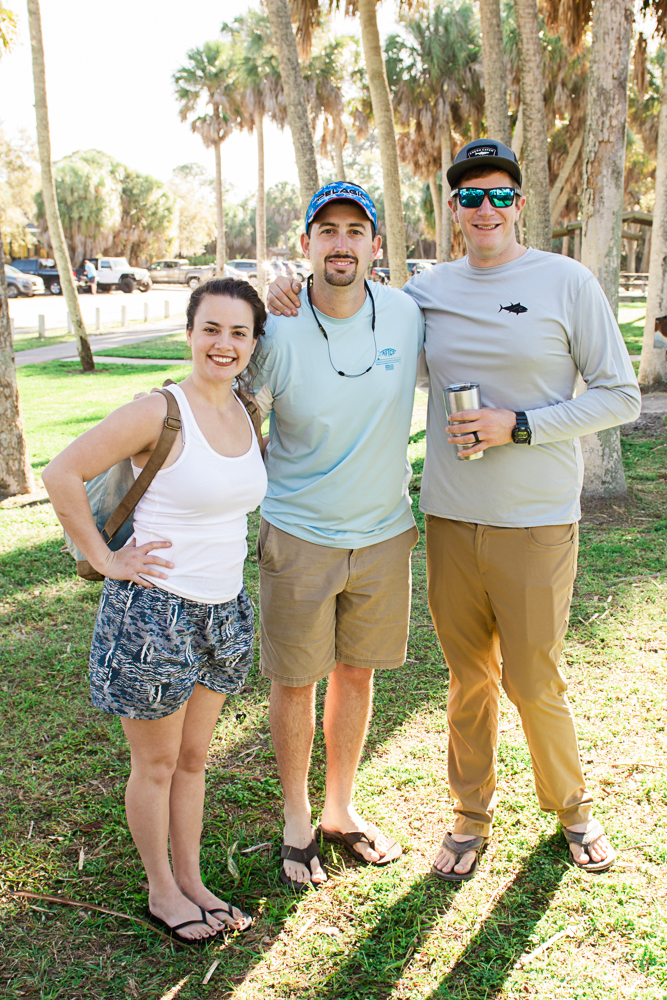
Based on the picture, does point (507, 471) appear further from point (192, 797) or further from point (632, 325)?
point (632, 325)

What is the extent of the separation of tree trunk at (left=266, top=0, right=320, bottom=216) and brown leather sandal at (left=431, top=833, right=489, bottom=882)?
6.54m

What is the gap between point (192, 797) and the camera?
8.20 feet

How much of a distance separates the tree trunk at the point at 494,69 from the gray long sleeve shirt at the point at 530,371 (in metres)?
6.95

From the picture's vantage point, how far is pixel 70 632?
472 centimetres

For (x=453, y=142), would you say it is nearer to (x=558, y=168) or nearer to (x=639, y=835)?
(x=558, y=168)

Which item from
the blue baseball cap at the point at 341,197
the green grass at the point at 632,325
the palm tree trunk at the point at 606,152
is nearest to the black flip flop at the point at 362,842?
the blue baseball cap at the point at 341,197

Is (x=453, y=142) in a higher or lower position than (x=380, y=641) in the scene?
higher

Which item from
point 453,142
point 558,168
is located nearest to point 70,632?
point 453,142

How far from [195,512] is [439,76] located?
26554 mm

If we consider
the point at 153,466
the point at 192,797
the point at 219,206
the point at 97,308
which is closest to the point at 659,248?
the point at 153,466

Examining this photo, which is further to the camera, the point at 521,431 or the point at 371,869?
the point at 371,869

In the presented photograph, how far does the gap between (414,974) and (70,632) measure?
3.13 metres

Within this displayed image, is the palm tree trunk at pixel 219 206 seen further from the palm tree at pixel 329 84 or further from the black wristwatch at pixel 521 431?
the black wristwatch at pixel 521 431

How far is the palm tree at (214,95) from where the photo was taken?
3234 centimetres
